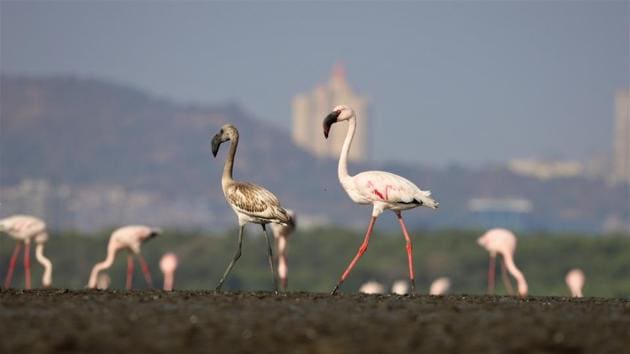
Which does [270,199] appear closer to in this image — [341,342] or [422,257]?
[341,342]

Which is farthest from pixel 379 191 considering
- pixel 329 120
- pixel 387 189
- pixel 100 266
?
pixel 100 266

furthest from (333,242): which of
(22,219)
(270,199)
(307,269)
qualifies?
(270,199)

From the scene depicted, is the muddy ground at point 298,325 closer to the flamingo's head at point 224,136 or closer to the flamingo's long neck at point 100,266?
the flamingo's head at point 224,136

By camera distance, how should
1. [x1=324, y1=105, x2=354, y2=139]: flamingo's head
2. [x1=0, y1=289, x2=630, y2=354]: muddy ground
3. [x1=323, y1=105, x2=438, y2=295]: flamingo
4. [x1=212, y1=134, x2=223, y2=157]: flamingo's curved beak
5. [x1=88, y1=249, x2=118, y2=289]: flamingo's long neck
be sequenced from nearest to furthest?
[x1=0, y1=289, x2=630, y2=354]: muddy ground < [x1=323, y1=105, x2=438, y2=295]: flamingo < [x1=324, y1=105, x2=354, y2=139]: flamingo's head < [x1=212, y1=134, x2=223, y2=157]: flamingo's curved beak < [x1=88, y1=249, x2=118, y2=289]: flamingo's long neck

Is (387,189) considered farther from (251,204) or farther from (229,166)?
(229,166)

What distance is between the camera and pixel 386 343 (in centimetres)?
1346

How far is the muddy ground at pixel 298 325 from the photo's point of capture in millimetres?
13281

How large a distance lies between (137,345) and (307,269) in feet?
377

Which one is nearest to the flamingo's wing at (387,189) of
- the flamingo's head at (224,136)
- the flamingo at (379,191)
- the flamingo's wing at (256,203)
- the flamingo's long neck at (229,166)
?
the flamingo at (379,191)

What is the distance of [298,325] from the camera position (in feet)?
48.2

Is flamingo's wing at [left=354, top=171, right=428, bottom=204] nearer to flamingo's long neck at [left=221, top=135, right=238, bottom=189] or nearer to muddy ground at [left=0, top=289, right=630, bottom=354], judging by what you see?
flamingo's long neck at [left=221, top=135, right=238, bottom=189]

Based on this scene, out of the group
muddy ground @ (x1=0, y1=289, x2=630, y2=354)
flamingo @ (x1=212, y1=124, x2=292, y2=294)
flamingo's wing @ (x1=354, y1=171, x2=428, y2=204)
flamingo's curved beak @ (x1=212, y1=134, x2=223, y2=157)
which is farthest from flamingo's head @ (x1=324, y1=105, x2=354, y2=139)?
muddy ground @ (x1=0, y1=289, x2=630, y2=354)

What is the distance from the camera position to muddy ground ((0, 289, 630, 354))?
13.3 metres

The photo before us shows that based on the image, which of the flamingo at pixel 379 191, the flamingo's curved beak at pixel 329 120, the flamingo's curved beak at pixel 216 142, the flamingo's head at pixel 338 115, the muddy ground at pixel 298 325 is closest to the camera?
the muddy ground at pixel 298 325
